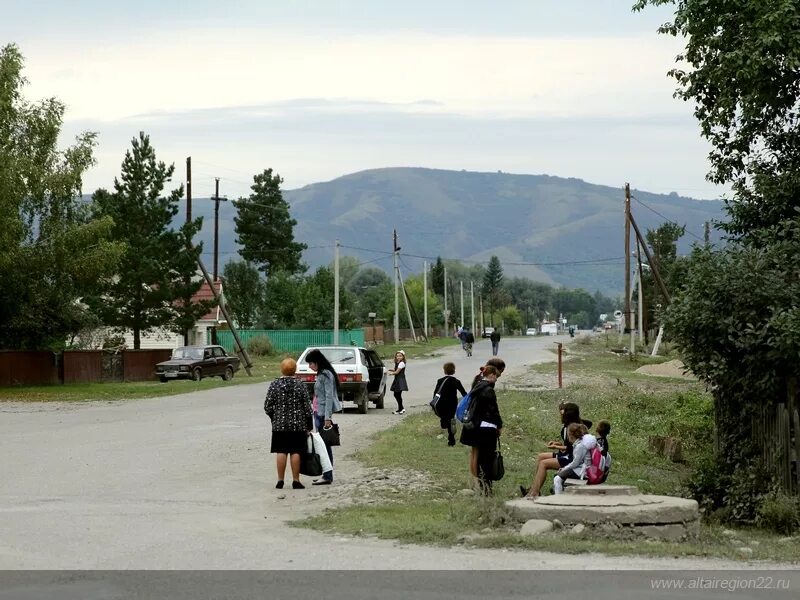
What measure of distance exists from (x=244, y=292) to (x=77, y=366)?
4949cm

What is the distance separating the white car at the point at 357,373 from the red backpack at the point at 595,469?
15508 mm

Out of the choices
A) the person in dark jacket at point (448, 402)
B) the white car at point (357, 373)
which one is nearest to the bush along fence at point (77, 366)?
the white car at point (357, 373)

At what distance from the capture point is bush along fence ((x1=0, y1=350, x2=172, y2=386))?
46781 millimetres

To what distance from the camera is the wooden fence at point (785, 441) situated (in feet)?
49.5

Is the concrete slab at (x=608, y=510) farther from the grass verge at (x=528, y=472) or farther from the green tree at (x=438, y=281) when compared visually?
the green tree at (x=438, y=281)

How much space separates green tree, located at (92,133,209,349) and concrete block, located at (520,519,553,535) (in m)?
45.3

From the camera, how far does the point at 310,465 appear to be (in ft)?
54.7

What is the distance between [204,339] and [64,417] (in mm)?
52220

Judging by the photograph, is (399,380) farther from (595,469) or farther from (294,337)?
(294,337)

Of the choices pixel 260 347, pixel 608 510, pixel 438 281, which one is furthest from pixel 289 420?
pixel 438 281

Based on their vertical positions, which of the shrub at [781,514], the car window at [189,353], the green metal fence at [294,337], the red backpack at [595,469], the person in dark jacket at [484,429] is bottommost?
the shrub at [781,514]

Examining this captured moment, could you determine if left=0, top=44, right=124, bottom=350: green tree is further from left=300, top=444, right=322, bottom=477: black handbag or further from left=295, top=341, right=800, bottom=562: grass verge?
left=300, top=444, right=322, bottom=477: black handbag
